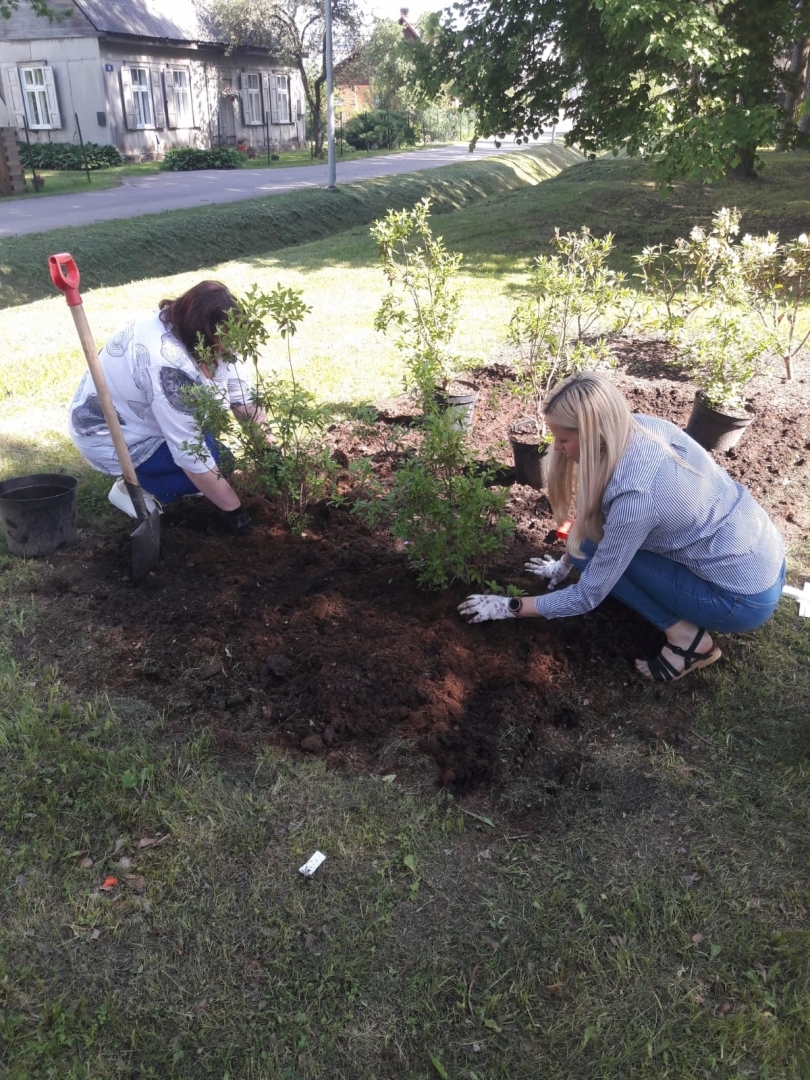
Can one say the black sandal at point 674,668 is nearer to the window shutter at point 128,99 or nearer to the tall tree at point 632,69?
the tall tree at point 632,69

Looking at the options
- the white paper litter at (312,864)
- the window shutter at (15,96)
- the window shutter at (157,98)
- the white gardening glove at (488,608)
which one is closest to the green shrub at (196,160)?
the window shutter at (157,98)

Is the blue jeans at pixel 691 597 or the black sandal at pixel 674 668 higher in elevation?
the blue jeans at pixel 691 597

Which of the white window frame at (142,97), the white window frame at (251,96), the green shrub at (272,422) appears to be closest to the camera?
the green shrub at (272,422)

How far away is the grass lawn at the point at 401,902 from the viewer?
2.00 meters

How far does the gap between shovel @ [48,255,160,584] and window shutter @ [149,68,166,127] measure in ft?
92.1

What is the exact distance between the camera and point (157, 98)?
26.9 metres

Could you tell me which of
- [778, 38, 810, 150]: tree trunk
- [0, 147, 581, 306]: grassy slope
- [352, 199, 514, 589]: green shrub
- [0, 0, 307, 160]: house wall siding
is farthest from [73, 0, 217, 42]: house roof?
[352, 199, 514, 589]: green shrub

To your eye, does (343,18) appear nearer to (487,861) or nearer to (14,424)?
(14,424)

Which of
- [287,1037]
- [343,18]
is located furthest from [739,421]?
[343,18]

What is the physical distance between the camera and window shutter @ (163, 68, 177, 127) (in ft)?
89.3

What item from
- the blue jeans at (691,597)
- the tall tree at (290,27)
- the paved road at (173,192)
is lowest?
the blue jeans at (691,597)

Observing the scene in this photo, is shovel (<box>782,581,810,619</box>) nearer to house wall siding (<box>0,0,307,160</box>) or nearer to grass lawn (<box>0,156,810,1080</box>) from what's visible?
grass lawn (<box>0,156,810,1080</box>)

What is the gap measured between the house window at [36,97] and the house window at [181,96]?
4.24 meters

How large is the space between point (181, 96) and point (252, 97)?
14.7ft
